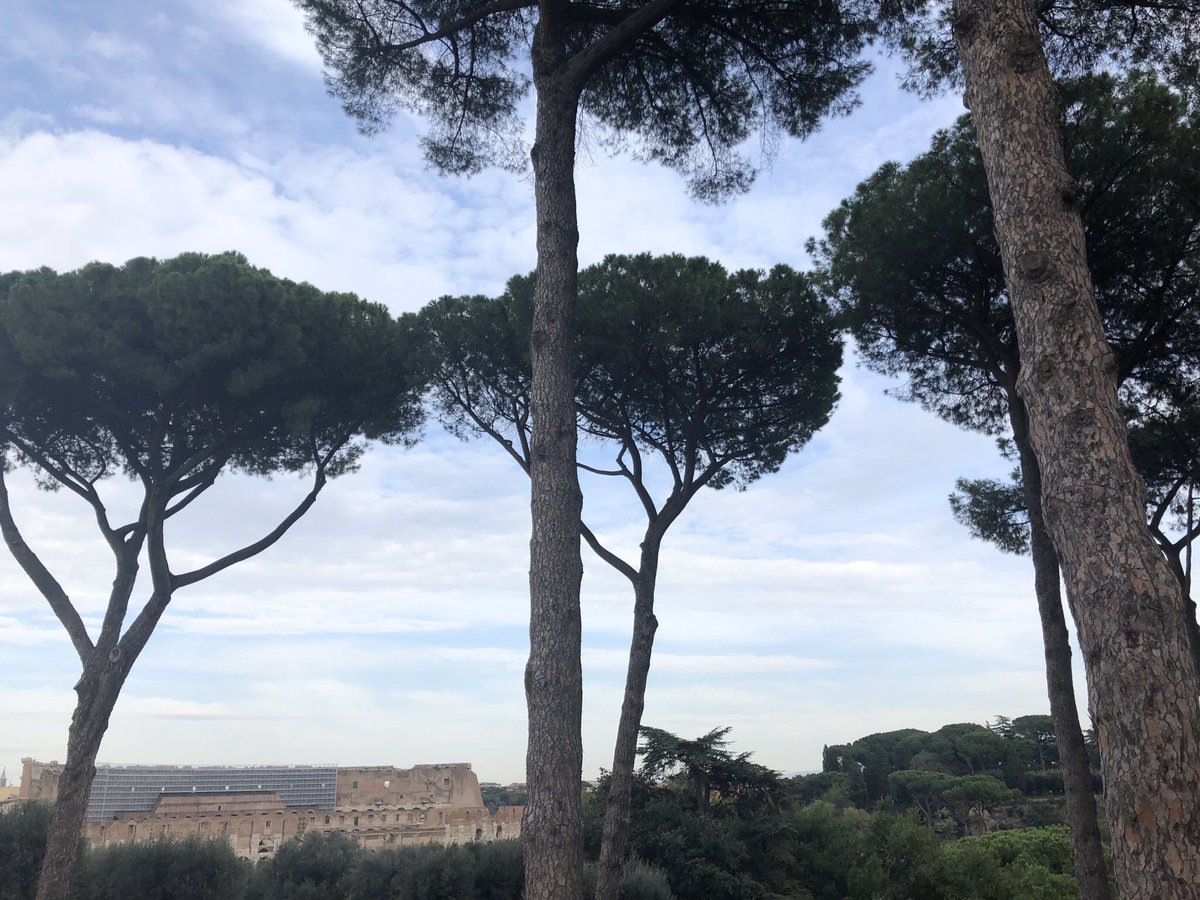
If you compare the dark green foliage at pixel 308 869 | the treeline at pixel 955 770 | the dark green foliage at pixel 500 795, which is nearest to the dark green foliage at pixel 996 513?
the dark green foliage at pixel 308 869

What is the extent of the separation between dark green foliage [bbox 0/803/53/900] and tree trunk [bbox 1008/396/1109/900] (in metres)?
8.41

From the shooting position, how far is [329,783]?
30969 mm

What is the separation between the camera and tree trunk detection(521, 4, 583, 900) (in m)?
3.79

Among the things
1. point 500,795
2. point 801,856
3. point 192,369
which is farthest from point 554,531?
point 500,795

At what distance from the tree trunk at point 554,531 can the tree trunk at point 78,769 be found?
4990 millimetres

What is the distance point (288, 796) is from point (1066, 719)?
1173 inches

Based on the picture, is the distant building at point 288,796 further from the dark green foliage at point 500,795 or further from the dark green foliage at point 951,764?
the dark green foliage at point 951,764

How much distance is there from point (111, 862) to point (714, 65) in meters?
8.60

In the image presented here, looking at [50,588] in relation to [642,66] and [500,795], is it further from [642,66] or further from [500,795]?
[500,795]

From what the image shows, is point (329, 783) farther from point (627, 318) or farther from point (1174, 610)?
point (1174, 610)

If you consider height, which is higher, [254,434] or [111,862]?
[254,434]

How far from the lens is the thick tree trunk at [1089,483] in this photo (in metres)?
2.34

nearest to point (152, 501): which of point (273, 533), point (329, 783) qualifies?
point (273, 533)

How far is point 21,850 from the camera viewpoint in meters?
7.74
